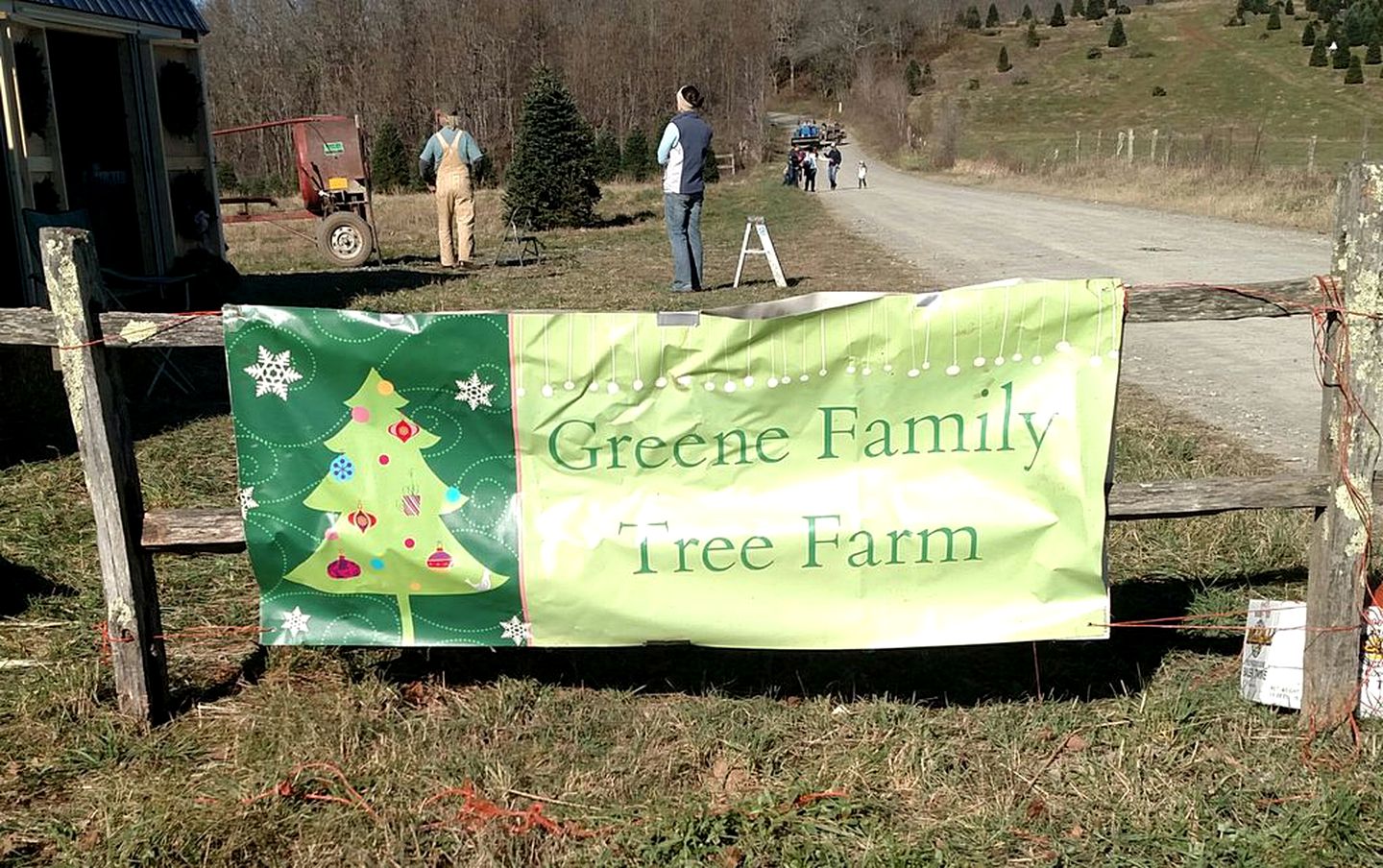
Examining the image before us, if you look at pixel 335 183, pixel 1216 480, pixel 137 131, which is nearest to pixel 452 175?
pixel 335 183

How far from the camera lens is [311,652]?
417cm

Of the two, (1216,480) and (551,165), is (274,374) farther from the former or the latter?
(551,165)

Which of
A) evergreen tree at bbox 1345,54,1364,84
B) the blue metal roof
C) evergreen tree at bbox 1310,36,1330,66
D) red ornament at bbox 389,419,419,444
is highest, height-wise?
evergreen tree at bbox 1310,36,1330,66

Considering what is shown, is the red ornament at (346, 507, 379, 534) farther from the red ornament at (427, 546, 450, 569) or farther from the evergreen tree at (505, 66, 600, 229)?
the evergreen tree at (505, 66, 600, 229)

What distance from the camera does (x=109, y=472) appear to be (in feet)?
11.6

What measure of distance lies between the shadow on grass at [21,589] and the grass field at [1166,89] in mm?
33078

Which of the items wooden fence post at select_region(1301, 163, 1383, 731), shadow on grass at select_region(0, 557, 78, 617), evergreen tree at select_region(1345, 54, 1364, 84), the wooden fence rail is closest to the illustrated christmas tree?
the wooden fence rail

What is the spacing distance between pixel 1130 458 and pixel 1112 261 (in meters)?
10.00

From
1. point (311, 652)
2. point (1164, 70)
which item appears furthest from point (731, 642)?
point (1164, 70)

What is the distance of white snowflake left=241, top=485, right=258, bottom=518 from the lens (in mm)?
3512

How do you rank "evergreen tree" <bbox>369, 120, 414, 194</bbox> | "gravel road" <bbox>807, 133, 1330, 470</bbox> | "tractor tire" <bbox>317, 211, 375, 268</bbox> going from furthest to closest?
"evergreen tree" <bbox>369, 120, 414, 194</bbox>
"tractor tire" <bbox>317, 211, 375, 268</bbox>
"gravel road" <bbox>807, 133, 1330, 470</bbox>

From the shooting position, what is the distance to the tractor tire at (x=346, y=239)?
54.1ft

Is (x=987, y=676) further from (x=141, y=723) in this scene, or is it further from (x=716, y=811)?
(x=141, y=723)

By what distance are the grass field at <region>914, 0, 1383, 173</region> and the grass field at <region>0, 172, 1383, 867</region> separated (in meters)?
32.5
